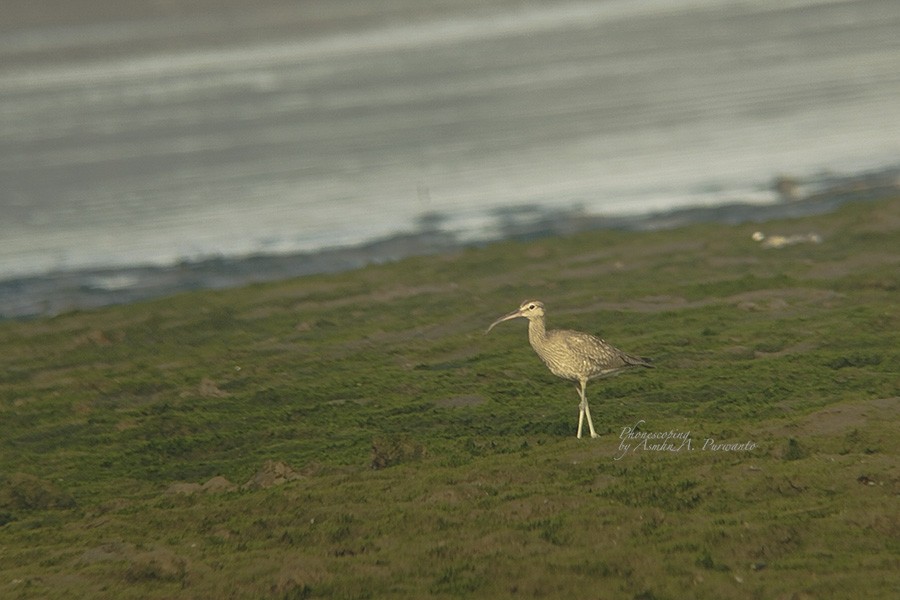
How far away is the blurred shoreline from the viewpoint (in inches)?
990

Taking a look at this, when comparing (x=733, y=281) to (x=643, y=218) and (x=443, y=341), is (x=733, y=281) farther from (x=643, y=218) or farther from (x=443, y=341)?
(x=643, y=218)

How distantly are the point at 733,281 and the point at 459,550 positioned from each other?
10518mm

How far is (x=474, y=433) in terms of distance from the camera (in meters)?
14.4

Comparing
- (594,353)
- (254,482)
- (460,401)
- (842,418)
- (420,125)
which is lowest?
(842,418)

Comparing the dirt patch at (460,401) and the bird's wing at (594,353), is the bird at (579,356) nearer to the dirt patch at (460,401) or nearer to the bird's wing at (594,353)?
the bird's wing at (594,353)

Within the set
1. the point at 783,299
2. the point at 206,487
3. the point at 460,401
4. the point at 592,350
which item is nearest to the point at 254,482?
the point at 206,487

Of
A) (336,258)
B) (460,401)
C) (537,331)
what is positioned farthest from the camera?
(336,258)

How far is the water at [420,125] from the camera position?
30125mm

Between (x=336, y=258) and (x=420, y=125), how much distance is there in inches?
652

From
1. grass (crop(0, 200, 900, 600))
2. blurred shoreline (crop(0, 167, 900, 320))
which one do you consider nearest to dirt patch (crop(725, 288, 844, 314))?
grass (crop(0, 200, 900, 600))

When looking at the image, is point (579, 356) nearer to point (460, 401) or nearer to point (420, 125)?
point (460, 401)

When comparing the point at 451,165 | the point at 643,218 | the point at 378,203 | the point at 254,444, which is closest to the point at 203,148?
the point at 451,165

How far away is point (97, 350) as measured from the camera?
2033 cm

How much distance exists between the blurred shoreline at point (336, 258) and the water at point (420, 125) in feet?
2.02
